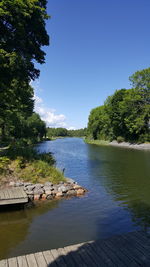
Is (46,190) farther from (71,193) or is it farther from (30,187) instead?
(71,193)

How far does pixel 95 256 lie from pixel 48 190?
647cm

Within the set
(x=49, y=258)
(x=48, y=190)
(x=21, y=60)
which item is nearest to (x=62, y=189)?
(x=48, y=190)

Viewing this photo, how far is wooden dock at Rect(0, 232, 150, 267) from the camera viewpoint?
4543mm

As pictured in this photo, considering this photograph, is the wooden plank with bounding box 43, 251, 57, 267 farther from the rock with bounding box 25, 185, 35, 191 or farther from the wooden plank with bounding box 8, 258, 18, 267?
the rock with bounding box 25, 185, 35, 191

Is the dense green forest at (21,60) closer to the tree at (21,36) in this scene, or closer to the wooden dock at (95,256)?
the tree at (21,36)

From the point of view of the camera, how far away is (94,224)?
25.8 ft

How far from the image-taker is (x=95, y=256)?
4.80 m

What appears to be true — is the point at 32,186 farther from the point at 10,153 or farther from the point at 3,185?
the point at 10,153

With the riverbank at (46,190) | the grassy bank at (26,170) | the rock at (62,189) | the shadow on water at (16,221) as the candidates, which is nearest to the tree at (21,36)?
the grassy bank at (26,170)

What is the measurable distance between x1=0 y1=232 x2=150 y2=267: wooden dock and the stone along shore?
566 centimetres

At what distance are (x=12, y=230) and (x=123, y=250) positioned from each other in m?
4.34

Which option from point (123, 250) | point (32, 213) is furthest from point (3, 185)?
point (123, 250)

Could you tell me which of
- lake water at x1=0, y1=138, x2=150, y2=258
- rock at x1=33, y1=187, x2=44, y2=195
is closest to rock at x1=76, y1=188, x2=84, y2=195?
lake water at x1=0, y1=138, x2=150, y2=258

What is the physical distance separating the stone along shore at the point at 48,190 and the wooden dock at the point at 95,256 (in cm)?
566
